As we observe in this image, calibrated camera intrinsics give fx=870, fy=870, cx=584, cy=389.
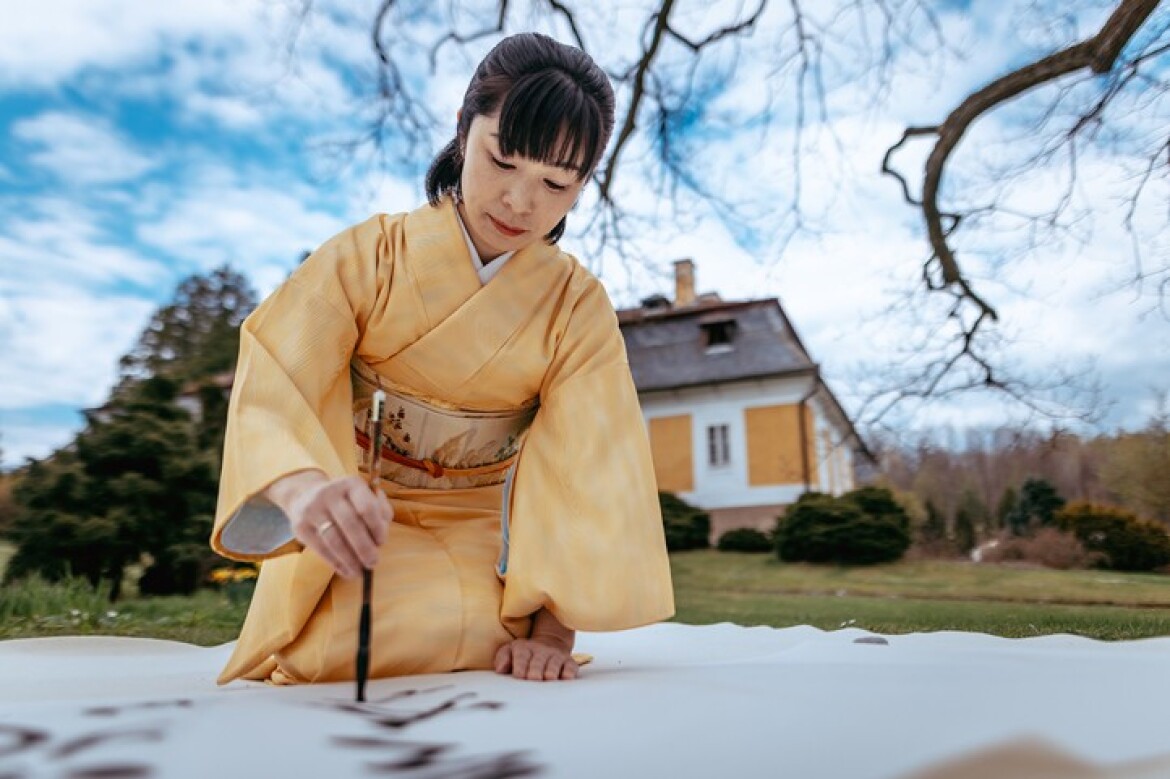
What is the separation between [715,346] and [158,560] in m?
8.40

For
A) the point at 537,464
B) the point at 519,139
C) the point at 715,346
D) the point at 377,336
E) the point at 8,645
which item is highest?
the point at 715,346

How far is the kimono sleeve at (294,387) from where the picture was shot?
1.20 metres

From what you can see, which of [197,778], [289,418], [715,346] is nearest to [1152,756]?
[197,778]

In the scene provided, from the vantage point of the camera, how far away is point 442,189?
1.68 meters

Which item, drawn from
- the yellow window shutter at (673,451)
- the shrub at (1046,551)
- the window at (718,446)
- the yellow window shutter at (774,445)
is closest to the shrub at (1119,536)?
the shrub at (1046,551)

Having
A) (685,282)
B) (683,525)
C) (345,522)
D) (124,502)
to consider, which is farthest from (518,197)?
(685,282)

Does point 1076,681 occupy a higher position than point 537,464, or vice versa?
point 537,464

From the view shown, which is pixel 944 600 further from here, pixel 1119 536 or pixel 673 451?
pixel 673 451

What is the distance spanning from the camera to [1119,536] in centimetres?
307

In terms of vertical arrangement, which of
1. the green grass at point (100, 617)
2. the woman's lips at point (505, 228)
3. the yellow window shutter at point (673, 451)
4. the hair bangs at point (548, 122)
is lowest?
the green grass at point (100, 617)

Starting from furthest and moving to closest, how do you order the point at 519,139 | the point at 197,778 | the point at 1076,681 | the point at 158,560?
the point at 158,560, the point at 519,139, the point at 1076,681, the point at 197,778

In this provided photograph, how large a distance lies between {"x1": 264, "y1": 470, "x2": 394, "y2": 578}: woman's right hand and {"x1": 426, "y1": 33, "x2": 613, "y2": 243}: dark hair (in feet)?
2.13

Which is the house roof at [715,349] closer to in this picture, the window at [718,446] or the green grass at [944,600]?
the window at [718,446]

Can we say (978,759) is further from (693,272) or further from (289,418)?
(693,272)
